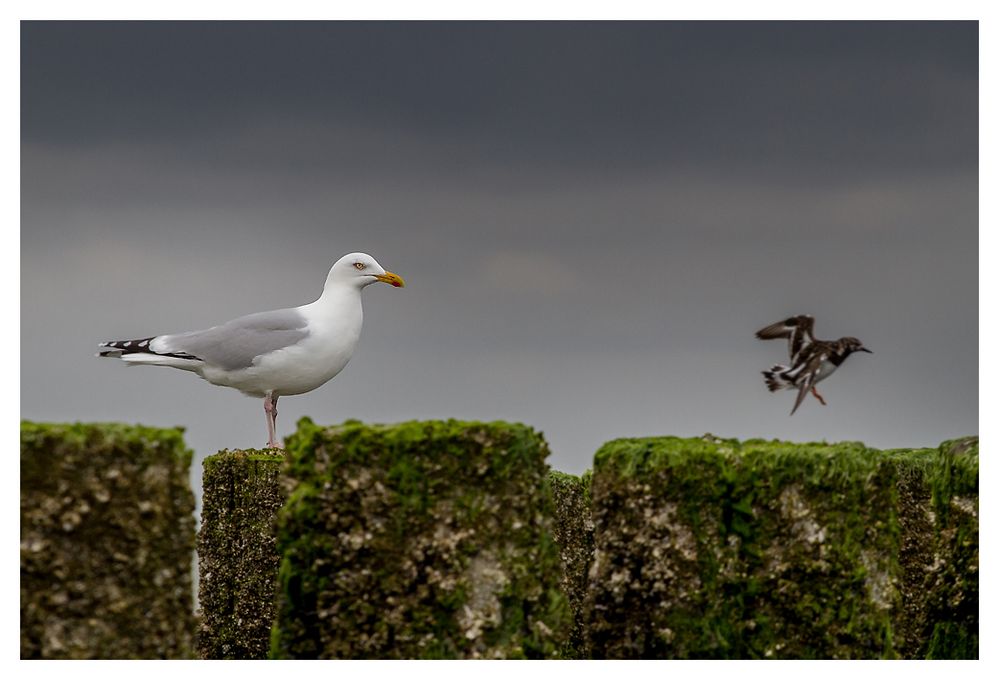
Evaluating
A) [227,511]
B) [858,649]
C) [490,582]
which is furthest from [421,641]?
[227,511]

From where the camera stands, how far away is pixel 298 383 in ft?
45.2

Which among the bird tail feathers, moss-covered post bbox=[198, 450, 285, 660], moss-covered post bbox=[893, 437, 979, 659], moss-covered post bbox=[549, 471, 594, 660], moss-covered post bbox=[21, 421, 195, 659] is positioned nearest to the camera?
moss-covered post bbox=[21, 421, 195, 659]

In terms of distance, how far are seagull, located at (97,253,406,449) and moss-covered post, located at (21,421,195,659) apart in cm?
548

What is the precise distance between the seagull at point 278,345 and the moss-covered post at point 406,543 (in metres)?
5.29

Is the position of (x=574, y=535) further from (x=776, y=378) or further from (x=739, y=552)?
(x=739, y=552)

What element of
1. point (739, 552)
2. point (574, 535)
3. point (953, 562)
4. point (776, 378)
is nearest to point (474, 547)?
point (739, 552)

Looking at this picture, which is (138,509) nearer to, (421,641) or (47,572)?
(47,572)

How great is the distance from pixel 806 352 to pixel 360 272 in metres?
5.29

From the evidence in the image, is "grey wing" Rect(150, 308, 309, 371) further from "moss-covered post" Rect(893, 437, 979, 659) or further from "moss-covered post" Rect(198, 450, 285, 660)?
"moss-covered post" Rect(893, 437, 979, 659)

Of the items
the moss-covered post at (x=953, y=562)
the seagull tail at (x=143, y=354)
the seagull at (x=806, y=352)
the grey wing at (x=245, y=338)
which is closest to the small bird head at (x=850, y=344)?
the seagull at (x=806, y=352)

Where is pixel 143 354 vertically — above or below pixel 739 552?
above

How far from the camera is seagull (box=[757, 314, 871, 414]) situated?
11000 millimetres

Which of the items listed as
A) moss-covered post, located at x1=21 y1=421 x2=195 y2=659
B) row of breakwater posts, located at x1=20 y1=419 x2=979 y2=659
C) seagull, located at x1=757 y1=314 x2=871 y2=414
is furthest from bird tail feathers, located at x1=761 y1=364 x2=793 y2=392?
moss-covered post, located at x1=21 y1=421 x2=195 y2=659

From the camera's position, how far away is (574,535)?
1488 cm
